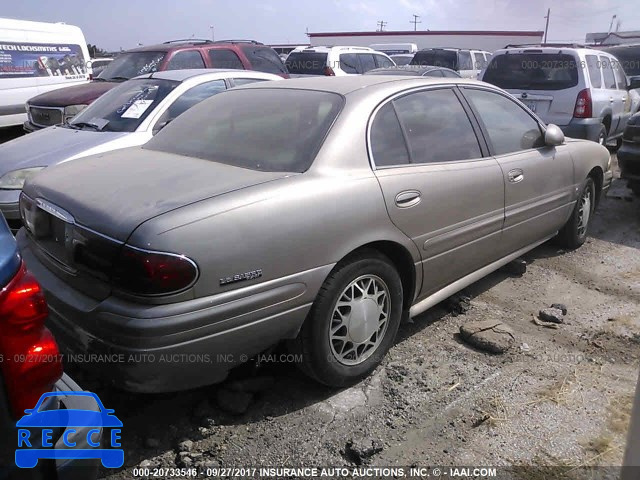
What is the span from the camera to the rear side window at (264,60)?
370 inches

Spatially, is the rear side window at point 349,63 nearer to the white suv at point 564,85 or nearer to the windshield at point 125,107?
the white suv at point 564,85

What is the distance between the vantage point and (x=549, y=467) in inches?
98.7

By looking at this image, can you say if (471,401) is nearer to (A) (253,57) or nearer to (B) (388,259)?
(B) (388,259)

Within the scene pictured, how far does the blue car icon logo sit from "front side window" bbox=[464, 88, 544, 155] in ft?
10.0

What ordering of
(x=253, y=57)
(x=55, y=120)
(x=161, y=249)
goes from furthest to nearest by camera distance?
(x=253, y=57)
(x=55, y=120)
(x=161, y=249)

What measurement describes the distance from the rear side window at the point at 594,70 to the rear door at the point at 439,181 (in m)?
5.13

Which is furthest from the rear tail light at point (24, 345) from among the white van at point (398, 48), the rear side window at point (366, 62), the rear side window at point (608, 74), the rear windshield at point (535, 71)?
the white van at point (398, 48)

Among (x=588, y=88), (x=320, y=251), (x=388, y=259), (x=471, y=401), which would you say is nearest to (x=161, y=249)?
(x=320, y=251)

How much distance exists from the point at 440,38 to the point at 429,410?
1596 inches

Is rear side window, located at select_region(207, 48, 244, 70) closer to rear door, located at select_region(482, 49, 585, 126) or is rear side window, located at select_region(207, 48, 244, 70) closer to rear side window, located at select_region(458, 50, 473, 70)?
rear door, located at select_region(482, 49, 585, 126)

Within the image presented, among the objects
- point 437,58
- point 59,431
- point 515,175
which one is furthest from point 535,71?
point 437,58

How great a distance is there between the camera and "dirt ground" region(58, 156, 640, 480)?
2574 mm

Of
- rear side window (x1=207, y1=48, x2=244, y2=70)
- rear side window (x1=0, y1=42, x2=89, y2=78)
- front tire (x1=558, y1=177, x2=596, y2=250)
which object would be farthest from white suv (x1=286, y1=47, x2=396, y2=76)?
front tire (x1=558, y1=177, x2=596, y2=250)

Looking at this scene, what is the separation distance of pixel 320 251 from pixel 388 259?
0.58m
